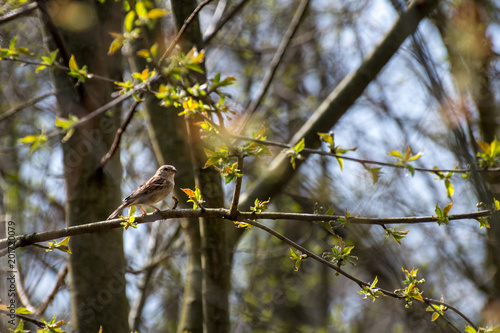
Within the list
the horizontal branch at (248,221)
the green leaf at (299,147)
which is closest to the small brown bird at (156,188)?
the horizontal branch at (248,221)

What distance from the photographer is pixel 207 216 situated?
2787mm

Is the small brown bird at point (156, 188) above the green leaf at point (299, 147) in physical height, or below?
above

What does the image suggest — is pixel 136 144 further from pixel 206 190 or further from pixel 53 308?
pixel 206 190

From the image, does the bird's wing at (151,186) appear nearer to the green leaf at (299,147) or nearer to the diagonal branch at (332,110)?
the diagonal branch at (332,110)

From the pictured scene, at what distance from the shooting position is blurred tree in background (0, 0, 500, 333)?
2842mm

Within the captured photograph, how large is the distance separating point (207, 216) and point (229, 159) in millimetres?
422

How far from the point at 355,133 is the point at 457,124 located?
5.72 m

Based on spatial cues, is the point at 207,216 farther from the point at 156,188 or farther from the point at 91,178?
the point at 156,188

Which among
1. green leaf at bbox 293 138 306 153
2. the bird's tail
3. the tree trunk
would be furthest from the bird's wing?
green leaf at bbox 293 138 306 153

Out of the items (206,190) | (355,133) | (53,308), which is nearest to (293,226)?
(355,133)

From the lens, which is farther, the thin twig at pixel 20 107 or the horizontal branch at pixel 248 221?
the thin twig at pixel 20 107

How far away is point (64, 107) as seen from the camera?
419cm

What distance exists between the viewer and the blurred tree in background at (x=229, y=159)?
2.84m

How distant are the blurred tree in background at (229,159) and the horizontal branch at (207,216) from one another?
0.08 ft
